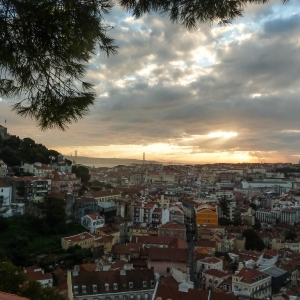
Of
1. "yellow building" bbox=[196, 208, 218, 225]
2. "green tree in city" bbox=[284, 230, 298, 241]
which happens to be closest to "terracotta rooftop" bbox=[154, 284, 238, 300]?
"yellow building" bbox=[196, 208, 218, 225]

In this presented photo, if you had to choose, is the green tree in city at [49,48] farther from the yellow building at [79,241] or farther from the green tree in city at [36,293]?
the yellow building at [79,241]

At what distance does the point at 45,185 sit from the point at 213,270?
1196 centimetres

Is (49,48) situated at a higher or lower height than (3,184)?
higher

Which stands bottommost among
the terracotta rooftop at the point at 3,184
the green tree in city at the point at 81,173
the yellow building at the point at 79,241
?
the yellow building at the point at 79,241

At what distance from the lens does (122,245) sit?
17.3 metres

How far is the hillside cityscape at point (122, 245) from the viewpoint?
11.1 meters

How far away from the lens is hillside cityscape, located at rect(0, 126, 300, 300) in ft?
36.4

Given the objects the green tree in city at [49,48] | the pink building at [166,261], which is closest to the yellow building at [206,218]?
the pink building at [166,261]

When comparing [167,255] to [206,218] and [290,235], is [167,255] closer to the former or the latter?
[206,218]

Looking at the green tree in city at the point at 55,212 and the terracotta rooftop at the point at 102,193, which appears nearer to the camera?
the green tree in city at the point at 55,212

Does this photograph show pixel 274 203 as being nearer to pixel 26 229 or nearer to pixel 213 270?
pixel 213 270

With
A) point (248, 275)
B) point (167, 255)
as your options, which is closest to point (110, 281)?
point (167, 255)

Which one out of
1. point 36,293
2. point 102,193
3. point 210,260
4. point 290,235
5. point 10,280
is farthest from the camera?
point 102,193

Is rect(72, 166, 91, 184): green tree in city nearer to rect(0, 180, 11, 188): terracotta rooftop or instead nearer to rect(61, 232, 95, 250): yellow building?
rect(0, 180, 11, 188): terracotta rooftop
